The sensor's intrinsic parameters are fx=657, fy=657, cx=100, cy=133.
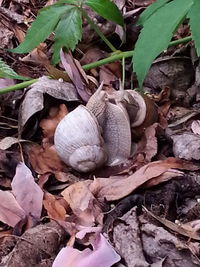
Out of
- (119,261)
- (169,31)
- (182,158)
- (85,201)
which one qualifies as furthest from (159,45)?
(119,261)

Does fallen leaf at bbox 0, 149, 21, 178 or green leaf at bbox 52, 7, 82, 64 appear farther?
green leaf at bbox 52, 7, 82, 64

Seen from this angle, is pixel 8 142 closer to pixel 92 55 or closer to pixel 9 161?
pixel 9 161

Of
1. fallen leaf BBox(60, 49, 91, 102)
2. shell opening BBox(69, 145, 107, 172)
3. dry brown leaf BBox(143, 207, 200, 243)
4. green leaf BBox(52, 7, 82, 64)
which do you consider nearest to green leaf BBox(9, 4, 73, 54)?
green leaf BBox(52, 7, 82, 64)

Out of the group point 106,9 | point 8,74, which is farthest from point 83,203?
point 106,9

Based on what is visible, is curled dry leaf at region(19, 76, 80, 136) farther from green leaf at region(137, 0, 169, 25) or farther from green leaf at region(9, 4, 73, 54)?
green leaf at region(137, 0, 169, 25)

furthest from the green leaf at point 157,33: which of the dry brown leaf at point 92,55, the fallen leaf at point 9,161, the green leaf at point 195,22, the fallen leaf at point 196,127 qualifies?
the dry brown leaf at point 92,55

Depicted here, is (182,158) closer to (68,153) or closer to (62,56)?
(68,153)

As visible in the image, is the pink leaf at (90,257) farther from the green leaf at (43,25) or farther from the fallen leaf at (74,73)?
the green leaf at (43,25)
